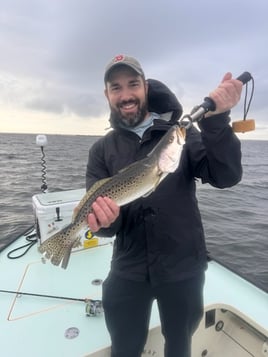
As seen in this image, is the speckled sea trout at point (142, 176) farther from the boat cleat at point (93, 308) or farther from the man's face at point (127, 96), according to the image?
the boat cleat at point (93, 308)

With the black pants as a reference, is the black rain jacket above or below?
above

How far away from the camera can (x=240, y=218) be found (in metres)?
12.6

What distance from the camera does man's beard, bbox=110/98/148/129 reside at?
2.65 m

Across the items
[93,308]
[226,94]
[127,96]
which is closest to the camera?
[226,94]

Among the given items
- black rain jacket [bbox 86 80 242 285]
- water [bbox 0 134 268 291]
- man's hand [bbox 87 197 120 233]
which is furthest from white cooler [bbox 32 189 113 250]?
water [bbox 0 134 268 291]

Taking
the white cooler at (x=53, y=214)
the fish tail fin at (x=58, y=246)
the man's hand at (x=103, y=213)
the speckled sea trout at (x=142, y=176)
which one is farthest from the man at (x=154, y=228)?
the white cooler at (x=53, y=214)

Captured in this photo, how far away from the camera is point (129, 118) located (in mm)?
2645

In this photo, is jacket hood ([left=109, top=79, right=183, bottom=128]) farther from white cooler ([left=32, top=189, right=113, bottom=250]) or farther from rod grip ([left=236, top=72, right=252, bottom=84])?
white cooler ([left=32, top=189, right=113, bottom=250])

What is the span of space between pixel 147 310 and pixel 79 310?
1224mm

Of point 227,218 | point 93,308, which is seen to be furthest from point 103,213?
point 227,218

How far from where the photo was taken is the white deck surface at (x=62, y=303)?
2875 millimetres

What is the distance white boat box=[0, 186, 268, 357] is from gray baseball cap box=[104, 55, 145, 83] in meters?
2.62

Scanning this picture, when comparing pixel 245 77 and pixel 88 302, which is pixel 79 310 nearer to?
pixel 88 302

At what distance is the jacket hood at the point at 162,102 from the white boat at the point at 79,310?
223cm
